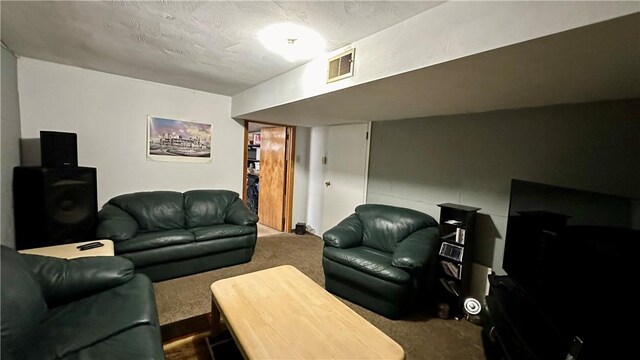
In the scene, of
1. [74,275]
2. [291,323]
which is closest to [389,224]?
[291,323]

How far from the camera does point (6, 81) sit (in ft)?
7.45

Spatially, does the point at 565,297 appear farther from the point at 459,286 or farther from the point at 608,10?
the point at 608,10

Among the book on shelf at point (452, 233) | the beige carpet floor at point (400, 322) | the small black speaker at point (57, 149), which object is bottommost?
the beige carpet floor at point (400, 322)

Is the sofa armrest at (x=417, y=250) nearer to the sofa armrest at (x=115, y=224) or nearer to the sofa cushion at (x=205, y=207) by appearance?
the sofa cushion at (x=205, y=207)

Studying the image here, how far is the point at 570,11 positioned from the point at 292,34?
1374 millimetres

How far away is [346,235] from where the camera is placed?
276 cm

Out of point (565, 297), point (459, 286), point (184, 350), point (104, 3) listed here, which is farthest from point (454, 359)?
point (104, 3)

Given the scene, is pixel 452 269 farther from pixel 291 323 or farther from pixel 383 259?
pixel 291 323

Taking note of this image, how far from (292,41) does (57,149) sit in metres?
2.30

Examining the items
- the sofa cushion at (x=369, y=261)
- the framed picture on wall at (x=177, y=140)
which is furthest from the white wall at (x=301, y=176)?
the sofa cushion at (x=369, y=261)

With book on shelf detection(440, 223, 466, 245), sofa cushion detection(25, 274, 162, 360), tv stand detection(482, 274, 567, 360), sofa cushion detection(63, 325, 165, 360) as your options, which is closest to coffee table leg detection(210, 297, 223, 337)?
sofa cushion detection(25, 274, 162, 360)

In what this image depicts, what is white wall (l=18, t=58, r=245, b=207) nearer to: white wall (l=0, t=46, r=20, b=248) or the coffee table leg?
white wall (l=0, t=46, r=20, b=248)

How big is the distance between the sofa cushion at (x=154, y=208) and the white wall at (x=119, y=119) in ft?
0.82

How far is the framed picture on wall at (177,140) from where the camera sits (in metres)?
3.44
